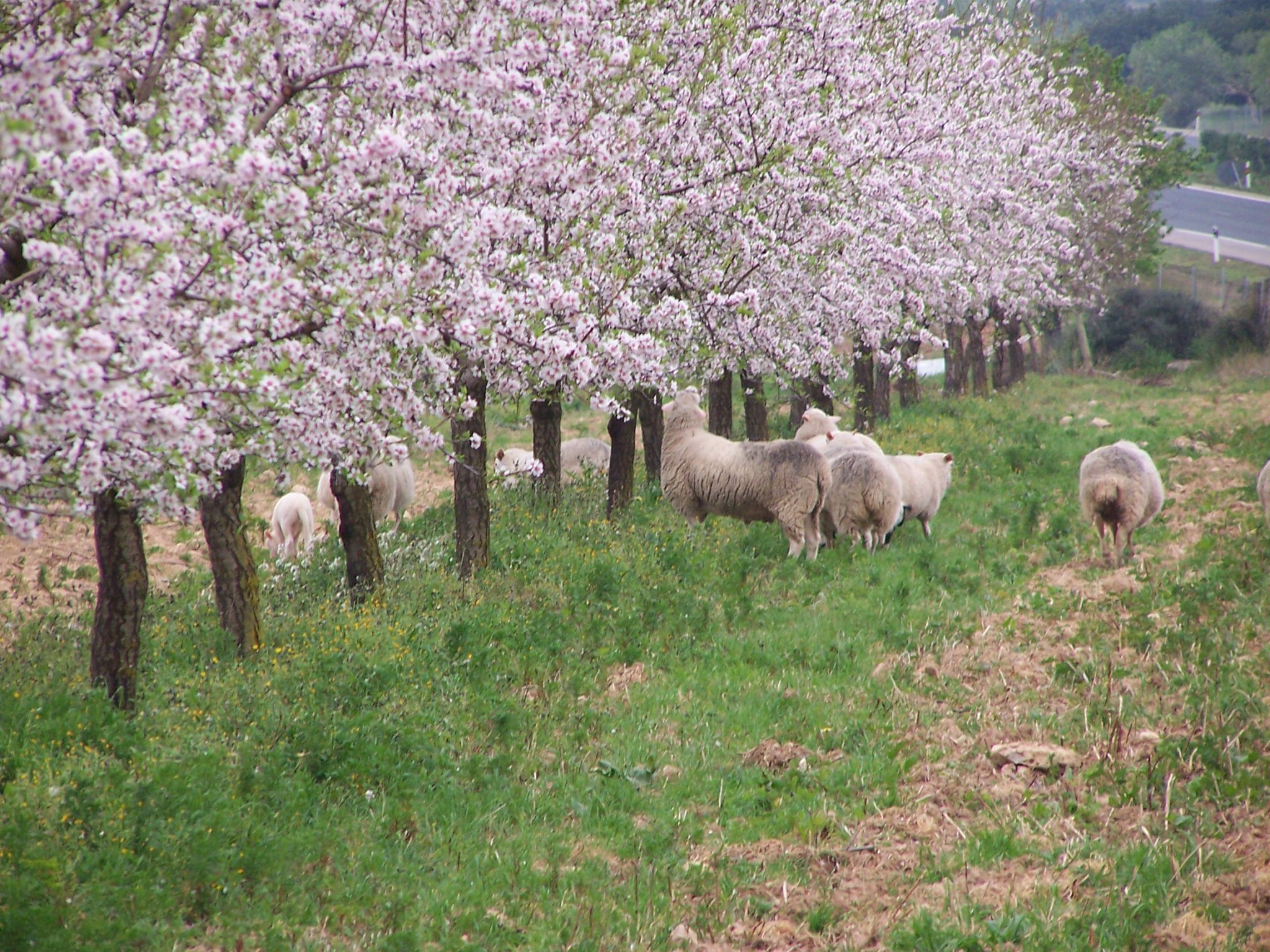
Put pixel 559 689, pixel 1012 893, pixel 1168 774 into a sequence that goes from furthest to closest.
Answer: pixel 559 689, pixel 1168 774, pixel 1012 893

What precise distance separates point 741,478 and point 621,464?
189 cm

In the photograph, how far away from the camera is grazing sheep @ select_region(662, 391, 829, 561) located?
14.9 m

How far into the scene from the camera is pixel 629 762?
873cm

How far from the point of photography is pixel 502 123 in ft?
29.4

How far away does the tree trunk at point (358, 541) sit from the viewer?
39.1 ft

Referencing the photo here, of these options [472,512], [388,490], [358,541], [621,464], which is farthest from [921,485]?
[358,541]

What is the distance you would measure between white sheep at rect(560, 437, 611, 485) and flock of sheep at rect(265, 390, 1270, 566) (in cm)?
497

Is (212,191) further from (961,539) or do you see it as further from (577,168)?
(961,539)

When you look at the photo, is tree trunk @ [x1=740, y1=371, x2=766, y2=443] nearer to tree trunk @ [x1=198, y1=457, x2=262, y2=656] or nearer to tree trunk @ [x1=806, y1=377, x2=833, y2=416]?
tree trunk @ [x1=806, y1=377, x2=833, y2=416]

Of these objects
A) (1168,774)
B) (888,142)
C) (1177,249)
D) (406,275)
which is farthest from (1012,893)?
(1177,249)

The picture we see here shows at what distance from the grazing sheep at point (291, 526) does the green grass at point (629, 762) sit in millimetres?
3000

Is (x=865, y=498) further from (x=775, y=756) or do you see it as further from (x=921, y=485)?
(x=775, y=756)

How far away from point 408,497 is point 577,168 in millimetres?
10315

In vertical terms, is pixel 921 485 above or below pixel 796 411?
below
